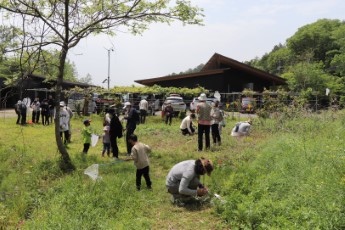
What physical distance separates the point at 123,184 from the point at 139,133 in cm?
860

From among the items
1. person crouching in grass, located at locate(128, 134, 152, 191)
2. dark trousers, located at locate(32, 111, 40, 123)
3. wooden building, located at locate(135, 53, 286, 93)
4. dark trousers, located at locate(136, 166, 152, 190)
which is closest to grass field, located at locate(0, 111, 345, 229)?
dark trousers, located at locate(136, 166, 152, 190)

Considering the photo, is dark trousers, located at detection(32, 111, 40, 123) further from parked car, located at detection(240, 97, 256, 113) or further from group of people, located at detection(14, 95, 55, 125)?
parked car, located at detection(240, 97, 256, 113)

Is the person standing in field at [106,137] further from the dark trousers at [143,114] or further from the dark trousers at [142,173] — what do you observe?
the dark trousers at [143,114]

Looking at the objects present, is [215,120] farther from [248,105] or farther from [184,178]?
[248,105]

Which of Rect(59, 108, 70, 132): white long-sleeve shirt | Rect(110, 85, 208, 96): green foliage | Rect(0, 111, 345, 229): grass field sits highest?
Rect(110, 85, 208, 96): green foliage

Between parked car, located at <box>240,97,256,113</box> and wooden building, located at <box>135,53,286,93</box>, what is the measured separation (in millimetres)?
8942

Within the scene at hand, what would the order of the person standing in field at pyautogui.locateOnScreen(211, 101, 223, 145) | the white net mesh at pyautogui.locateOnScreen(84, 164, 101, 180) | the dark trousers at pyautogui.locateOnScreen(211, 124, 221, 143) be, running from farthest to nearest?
1. the dark trousers at pyautogui.locateOnScreen(211, 124, 221, 143)
2. the person standing in field at pyautogui.locateOnScreen(211, 101, 223, 145)
3. the white net mesh at pyautogui.locateOnScreen(84, 164, 101, 180)

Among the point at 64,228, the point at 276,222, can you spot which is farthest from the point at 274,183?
the point at 64,228

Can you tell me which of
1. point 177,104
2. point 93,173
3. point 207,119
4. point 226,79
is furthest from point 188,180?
point 226,79

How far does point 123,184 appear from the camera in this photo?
7008mm

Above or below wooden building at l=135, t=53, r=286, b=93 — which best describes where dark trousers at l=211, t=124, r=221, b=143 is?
below

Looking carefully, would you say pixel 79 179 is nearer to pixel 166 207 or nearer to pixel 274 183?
pixel 166 207

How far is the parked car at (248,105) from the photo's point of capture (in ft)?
71.6

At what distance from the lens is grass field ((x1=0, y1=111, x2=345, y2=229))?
4803 millimetres
